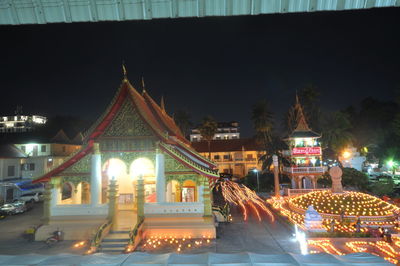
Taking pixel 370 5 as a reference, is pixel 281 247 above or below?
below

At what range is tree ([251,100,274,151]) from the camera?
51219 millimetres

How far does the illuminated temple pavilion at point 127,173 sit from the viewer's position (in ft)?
51.5

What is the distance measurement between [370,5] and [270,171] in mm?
40380

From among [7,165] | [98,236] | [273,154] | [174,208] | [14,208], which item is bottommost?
[98,236]

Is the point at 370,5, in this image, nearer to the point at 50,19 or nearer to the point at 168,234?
the point at 50,19

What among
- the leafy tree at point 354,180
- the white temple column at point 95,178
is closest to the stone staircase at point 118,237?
the white temple column at point 95,178

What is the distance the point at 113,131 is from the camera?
56.5 ft

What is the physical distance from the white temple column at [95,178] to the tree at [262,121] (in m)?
38.7

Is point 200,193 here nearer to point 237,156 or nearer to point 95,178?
point 95,178

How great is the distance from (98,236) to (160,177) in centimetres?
490

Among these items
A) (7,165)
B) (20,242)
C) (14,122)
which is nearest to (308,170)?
(20,242)

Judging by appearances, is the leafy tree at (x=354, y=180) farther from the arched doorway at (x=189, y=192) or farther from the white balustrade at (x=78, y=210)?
the white balustrade at (x=78, y=210)

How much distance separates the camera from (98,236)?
13500 millimetres

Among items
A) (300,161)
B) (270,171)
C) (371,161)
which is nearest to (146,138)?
(300,161)
